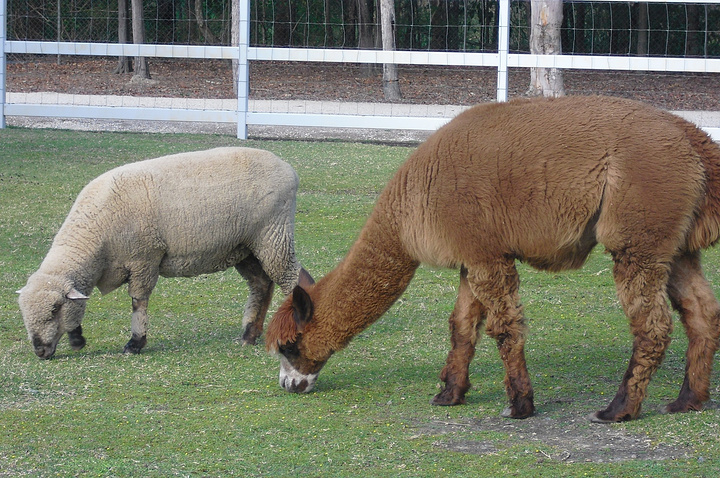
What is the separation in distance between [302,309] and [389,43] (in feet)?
57.2

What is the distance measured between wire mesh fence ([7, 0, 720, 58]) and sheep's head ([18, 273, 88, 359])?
67.4 feet

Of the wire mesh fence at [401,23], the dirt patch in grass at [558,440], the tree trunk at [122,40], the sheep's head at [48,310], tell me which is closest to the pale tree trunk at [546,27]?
the wire mesh fence at [401,23]

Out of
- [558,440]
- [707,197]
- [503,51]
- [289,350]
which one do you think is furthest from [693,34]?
[558,440]

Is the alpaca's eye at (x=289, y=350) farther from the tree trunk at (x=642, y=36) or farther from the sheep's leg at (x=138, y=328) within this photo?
the tree trunk at (x=642, y=36)

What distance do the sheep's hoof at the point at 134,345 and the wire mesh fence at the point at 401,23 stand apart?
20.3 metres

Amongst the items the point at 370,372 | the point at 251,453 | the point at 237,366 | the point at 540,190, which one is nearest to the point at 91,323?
the point at 237,366

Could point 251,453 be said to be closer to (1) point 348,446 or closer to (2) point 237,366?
(1) point 348,446

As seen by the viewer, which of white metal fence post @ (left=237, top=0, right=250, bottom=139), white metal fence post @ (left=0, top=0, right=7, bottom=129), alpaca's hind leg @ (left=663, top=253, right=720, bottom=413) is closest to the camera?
alpaca's hind leg @ (left=663, top=253, right=720, bottom=413)

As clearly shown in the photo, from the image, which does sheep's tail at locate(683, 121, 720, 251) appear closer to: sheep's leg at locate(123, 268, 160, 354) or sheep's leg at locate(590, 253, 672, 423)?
sheep's leg at locate(590, 253, 672, 423)

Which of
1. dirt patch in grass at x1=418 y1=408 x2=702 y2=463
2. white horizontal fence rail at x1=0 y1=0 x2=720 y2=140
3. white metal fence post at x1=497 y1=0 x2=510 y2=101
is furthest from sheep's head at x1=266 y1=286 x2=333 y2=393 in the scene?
white metal fence post at x1=497 y1=0 x2=510 y2=101

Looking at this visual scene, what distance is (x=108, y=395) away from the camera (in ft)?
19.2

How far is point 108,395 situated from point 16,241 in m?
4.93

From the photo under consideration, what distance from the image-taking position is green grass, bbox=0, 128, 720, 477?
4672mm

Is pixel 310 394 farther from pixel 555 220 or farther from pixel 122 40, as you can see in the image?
pixel 122 40
